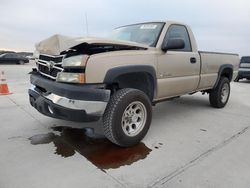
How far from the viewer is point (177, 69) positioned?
4164mm

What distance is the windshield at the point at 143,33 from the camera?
13.1 feet

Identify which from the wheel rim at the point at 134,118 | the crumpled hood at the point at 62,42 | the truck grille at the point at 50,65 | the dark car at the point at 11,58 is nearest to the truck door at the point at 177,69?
the wheel rim at the point at 134,118

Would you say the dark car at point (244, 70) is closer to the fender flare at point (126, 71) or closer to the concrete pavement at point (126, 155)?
the concrete pavement at point (126, 155)

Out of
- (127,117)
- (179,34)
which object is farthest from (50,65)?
(179,34)

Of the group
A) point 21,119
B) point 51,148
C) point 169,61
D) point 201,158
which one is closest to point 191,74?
point 169,61

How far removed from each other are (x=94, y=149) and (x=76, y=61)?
1223mm

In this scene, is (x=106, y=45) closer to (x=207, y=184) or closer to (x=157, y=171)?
(x=157, y=171)

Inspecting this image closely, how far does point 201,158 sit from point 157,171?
2.31 feet

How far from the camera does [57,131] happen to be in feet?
12.9

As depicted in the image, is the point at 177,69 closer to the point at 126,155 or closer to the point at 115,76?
the point at 115,76

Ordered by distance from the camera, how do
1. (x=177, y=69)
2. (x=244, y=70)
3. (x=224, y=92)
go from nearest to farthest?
(x=177, y=69)
(x=224, y=92)
(x=244, y=70)

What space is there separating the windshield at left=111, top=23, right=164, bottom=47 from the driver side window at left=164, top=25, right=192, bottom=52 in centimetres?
19

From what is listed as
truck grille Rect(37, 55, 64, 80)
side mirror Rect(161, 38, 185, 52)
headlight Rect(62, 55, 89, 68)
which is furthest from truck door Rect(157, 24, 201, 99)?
truck grille Rect(37, 55, 64, 80)

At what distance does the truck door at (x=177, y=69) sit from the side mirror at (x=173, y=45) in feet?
0.36
